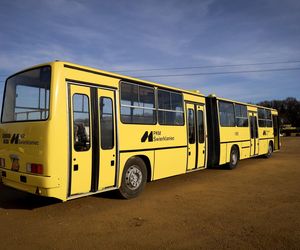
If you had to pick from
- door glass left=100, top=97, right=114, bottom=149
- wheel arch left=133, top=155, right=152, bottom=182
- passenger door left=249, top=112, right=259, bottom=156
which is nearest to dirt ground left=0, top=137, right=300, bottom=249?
wheel arch left=133, top=155, right=152, bottom=182

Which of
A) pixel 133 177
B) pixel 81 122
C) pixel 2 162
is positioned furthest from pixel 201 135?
pixel 2 162

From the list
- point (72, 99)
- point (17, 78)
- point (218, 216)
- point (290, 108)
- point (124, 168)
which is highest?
point (290, 108)

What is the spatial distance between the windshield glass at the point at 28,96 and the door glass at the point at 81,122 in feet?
1.97

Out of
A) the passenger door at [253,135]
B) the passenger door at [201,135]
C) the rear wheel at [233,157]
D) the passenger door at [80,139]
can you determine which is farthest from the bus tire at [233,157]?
the passenger door at [80,139]

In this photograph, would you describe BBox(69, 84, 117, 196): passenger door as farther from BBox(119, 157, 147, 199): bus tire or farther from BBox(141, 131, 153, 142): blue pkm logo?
BBox(141, 131, 153, 142): blue pkm logo

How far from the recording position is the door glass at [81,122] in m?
6.04

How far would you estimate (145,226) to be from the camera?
17.7 ft

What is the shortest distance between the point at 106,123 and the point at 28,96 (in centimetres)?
182

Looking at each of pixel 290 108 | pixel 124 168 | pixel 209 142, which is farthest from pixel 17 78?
pixel 290 108

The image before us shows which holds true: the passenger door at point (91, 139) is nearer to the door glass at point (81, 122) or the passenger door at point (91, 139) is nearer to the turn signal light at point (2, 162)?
the door glass at point (81, 122)

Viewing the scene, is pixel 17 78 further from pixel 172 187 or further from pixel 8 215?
pixel 172 187

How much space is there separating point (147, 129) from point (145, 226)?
3.01 metres

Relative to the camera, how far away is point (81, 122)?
6.18 meters

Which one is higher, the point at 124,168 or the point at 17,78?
the point at 17,78
